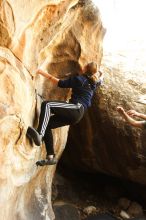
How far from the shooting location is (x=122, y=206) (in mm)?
11078

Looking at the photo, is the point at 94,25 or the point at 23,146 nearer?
the point at 23,146

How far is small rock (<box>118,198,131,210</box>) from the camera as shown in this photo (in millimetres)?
11044

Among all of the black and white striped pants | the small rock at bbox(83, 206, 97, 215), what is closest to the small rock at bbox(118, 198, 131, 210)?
the small rock at bbox(83, 206, 97, 215)

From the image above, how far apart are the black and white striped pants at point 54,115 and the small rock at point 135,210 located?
5.15 meters

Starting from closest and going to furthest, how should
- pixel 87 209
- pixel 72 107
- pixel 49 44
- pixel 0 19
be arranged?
1. pixel 0 19
2. pixel 72 107
3. pixel 49 44
4. pixel 87 209

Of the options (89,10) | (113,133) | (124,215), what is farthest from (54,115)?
(124,215)

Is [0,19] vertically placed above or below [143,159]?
above

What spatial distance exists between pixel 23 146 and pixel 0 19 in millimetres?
2225

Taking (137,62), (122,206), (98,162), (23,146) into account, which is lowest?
(122,206)

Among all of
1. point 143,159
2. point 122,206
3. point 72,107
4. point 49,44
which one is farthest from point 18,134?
point 122,206

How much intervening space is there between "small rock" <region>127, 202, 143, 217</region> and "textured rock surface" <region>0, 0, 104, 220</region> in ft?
10.8

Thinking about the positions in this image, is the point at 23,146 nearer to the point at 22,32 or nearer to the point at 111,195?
the point at 22,32

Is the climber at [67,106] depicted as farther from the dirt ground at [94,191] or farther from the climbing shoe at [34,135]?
the dirt ground at [94,191]

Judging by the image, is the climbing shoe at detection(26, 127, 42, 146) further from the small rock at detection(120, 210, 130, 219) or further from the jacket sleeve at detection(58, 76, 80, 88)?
the small rock at detection(120, 210, 130, 219)
